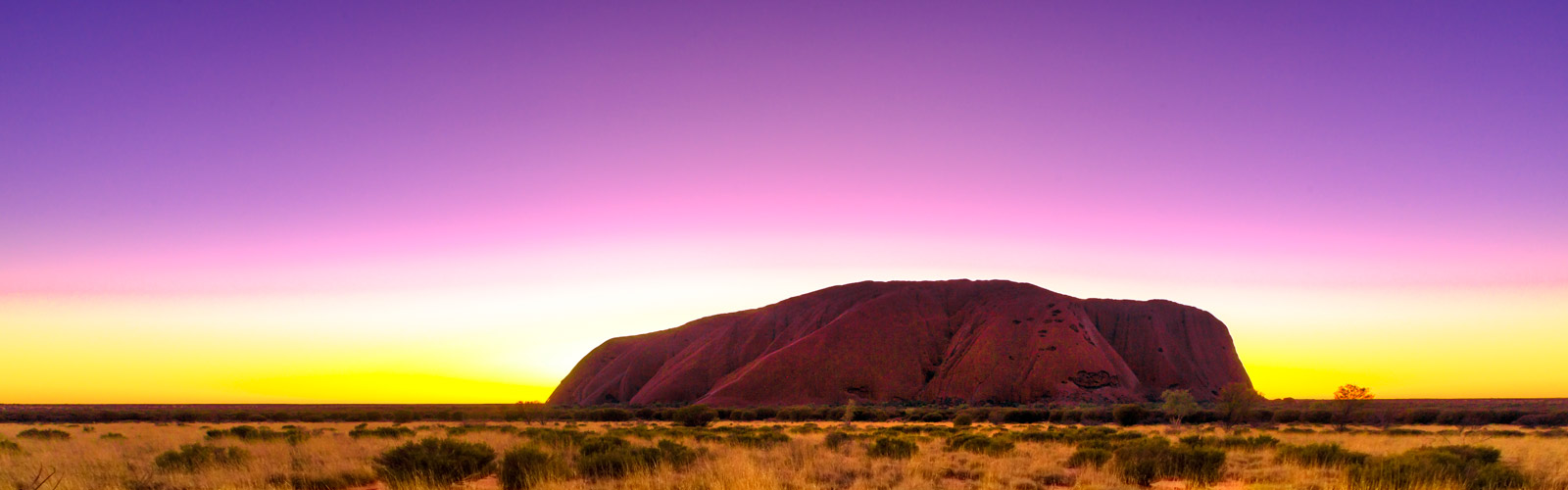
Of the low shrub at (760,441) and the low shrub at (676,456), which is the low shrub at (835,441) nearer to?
the low shrub at (760,441)

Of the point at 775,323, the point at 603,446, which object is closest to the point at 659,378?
the point at 775,323

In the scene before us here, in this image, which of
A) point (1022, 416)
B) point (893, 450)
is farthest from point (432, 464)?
point (1022, 416)

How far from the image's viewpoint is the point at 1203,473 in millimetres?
15055

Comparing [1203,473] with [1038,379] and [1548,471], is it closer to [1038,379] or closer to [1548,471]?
[1548,471]

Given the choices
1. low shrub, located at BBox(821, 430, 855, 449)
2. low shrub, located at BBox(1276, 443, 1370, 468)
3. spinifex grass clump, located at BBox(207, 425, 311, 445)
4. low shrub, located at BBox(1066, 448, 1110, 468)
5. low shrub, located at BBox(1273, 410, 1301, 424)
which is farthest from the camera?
low shrub, located at BBox(1273, 410, 1301, 424)

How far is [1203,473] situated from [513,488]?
11876 mm

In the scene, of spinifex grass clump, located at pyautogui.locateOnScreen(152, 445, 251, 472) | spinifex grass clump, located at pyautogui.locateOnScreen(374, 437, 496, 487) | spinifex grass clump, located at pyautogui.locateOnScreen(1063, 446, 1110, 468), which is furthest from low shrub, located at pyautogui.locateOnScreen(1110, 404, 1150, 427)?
spinifex grass clump, located at pyautogui.locateOnScreen(152, 445, 251, 472)

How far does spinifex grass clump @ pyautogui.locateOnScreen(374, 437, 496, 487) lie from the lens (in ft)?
44.1

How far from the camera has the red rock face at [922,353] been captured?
92.2 metres

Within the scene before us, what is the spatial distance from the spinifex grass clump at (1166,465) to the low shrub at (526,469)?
9.77m

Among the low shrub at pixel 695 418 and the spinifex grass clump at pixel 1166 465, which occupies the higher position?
the spinifex grass clump at pixel 1166 465

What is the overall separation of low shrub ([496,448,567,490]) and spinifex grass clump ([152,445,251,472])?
18.3 feet

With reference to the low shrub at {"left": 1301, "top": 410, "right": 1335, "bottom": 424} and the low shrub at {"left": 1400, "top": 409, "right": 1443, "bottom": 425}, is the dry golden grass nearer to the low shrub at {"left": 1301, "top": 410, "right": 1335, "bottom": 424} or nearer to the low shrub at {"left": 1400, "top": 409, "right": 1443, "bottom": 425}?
the low shrub at {"left": 1301, "top": 410, "right": 1335, "bottom": 424}

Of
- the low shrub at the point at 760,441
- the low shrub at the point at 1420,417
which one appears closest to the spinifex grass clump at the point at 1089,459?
the low shrub at the point at 760,441
